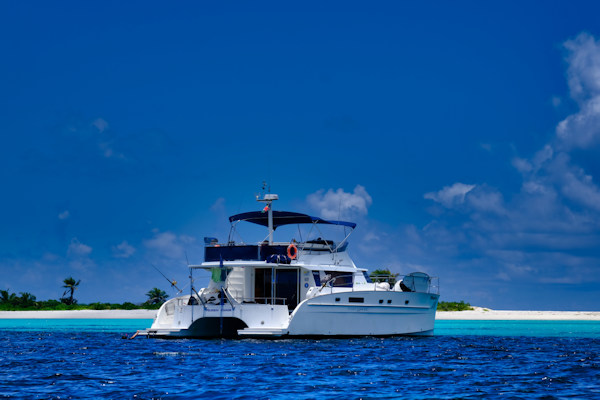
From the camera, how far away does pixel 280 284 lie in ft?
117

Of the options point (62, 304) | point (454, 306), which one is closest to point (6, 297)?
point (62, 304)

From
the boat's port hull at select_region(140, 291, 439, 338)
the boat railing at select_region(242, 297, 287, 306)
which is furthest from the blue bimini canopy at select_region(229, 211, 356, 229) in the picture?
the boat's port hull at select_region(140, 291, 439, 338)

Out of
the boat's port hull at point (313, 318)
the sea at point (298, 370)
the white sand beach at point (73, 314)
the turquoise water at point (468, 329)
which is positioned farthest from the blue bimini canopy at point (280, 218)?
the white sand beach at point (73, 314)

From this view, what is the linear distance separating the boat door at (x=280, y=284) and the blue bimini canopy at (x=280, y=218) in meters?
2.73

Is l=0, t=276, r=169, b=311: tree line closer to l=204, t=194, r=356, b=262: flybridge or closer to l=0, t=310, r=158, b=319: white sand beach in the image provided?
l=0, t=310, r=158, b=319: white sand beach

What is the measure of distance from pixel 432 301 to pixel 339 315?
23.7 ft

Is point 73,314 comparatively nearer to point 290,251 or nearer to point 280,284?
point 280,284

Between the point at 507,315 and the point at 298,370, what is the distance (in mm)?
80618

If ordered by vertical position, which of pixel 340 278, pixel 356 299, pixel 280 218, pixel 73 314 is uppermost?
pixel 280 218

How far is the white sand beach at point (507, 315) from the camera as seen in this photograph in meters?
87.2

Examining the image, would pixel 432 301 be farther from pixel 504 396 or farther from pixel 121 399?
pixel 121 399

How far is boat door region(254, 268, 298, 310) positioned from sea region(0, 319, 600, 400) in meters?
3.08

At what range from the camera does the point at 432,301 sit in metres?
38.3

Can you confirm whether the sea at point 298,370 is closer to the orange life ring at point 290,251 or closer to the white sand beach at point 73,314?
the orange life ring at point 290,251
